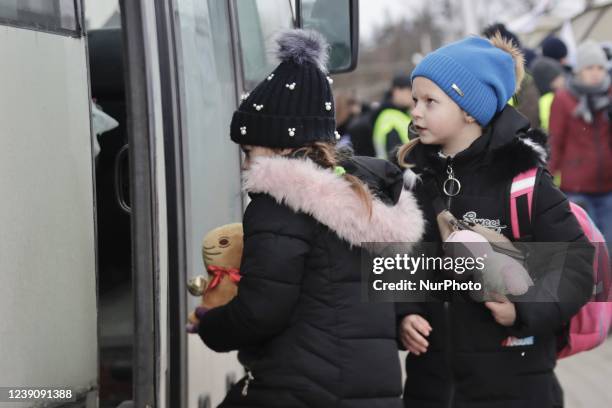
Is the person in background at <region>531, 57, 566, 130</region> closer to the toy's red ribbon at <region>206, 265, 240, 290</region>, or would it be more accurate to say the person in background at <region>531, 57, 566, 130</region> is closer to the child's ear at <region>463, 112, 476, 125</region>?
the child's ear at <region>463, 112, 476, 125</region>

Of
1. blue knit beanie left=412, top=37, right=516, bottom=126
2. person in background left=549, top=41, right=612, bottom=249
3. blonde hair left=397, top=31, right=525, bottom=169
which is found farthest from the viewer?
person in background left=549, top=41, right=612, bottom=249

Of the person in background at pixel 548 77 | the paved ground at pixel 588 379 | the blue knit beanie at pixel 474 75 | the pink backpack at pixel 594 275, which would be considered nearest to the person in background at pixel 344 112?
the person in background at pixel 548 77

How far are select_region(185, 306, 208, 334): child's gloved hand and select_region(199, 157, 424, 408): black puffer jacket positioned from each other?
9cm

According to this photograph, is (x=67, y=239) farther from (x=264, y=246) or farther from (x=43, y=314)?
(x=264, y=246)

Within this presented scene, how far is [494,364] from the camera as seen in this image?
10.2ft

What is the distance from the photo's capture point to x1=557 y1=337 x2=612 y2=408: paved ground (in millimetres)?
6289

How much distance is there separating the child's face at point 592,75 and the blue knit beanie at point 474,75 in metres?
4.43

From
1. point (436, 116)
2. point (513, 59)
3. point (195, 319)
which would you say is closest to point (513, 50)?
point (513, 59)

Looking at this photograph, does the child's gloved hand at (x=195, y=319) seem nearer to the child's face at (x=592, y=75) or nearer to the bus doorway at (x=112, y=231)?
the bus doorway at (x=112, y=231)

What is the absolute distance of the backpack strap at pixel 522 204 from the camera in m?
3.07

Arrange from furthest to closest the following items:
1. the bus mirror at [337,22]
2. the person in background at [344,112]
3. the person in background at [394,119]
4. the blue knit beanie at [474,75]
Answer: the person in background at [344,112] → the person in background at [394,119] → the bus mirror at [337,22] → the blue knit beanie at [474,75]

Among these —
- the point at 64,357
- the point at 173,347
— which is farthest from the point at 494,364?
the point at 64,357

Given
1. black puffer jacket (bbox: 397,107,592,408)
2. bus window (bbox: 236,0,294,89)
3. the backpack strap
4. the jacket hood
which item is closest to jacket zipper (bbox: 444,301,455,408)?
black puffer jacket (bbox: 397,107,592,408)

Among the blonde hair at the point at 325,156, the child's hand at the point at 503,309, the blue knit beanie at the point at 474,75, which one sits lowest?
the child's hand at the point at 503,309
